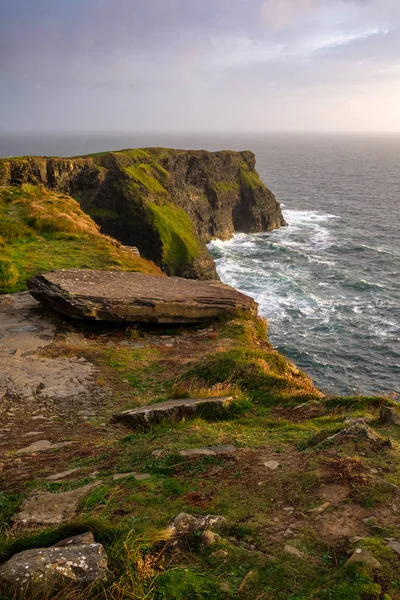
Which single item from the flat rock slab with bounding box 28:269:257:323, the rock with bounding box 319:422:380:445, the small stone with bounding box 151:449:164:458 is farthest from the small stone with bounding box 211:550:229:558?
the flat rock slab with bounding box 28:269:257:323

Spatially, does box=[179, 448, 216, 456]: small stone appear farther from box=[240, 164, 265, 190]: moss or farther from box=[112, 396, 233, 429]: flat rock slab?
box=[240, 164, 265, 190]: moss

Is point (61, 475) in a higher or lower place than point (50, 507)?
lower

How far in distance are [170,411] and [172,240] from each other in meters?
46.2

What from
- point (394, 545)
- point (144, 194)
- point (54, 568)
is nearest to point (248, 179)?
point (144, 194)

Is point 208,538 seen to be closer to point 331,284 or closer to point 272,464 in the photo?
point 272,464

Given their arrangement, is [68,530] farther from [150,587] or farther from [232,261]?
[232,261]

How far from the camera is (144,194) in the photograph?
57.2m

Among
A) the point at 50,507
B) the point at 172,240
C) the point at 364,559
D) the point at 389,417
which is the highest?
the point at 364,559

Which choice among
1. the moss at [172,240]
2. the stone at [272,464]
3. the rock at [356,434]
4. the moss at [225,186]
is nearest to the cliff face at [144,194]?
the moss at [172,240]

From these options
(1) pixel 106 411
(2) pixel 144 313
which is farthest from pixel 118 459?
(2) pixel 144 313

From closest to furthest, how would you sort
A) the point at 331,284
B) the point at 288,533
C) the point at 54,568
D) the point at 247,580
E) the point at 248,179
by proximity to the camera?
the point at 54,568 → the point at 247,580 → the point at 288,533 → the point at 331,284 → the point at 248,179

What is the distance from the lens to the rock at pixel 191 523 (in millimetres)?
5180

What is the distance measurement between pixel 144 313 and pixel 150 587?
12.6 m

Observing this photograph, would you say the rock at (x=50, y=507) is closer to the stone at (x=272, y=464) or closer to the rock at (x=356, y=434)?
the stone at (x=272, y=464)
